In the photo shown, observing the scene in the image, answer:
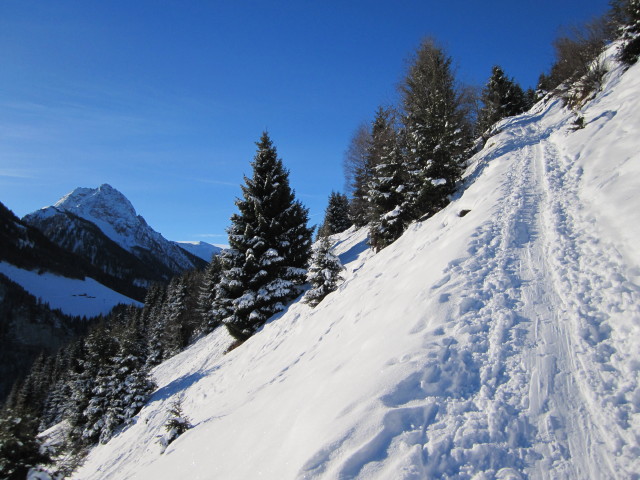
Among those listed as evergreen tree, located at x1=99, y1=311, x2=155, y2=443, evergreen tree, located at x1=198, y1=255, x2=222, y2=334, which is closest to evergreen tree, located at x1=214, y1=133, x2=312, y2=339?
evergreen tree, located at x1=99, y1=311, x2=155, y2=443

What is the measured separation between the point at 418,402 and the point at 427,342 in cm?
116

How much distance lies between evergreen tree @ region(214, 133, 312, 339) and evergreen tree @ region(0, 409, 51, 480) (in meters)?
9.80

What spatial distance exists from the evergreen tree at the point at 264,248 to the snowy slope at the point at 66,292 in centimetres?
15593

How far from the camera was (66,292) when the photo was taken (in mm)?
146250

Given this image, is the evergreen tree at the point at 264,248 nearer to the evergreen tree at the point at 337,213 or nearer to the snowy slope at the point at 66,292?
the evergreen tree at the point at 337,213

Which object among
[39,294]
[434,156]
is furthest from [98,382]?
[39,294]

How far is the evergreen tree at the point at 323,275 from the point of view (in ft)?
43.8

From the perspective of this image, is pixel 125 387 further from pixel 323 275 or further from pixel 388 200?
pixel 388 200

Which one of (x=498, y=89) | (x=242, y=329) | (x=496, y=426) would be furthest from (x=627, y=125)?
(x=498, y=89)

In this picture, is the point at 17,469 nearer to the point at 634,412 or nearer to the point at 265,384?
the point at 265,384

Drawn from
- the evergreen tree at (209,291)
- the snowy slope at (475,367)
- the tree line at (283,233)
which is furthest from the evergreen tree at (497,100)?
the evergreen tree at (209,291)

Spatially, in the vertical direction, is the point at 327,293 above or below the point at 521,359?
above

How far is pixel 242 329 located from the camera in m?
16.5

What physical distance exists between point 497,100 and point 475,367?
37.8 m
